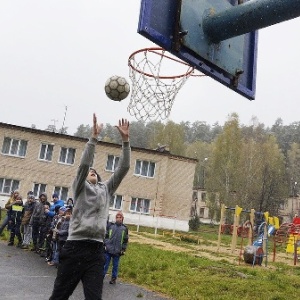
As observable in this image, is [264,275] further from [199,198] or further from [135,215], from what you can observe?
[199,198]

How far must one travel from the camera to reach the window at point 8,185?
96.4 ft

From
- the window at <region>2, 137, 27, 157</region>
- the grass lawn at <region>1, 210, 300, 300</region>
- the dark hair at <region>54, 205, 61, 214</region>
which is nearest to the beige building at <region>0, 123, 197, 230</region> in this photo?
the window at <region>2, 137, 27, 157</region>

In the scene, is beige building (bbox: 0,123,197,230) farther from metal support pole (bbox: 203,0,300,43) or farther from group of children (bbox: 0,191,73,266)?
metal support pole (bbox: 203,0,300,43)

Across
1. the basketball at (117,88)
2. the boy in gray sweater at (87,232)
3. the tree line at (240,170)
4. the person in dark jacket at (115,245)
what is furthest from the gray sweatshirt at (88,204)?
the tree line at (240,170)

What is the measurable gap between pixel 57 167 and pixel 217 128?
108 m

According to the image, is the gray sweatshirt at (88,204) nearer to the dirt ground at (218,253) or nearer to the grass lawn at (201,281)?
the grass lawn at (201,281)

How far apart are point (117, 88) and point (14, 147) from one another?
24984 mm

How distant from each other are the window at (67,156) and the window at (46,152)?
80cm

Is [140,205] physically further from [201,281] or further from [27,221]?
[201,281]

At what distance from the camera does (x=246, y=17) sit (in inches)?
163

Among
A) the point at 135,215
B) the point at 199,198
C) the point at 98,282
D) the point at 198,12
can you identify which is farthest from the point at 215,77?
the point at 199,198

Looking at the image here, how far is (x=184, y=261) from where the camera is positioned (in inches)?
486

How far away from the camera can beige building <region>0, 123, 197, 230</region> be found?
2984 centimetres

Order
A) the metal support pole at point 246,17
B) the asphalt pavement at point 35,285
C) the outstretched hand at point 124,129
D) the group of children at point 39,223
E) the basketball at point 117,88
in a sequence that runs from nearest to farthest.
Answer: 1. the metal support pole at point 246,17
2. the outstretched hand at point 124,129
3. the basketball at point 117,88
4. the asphalt pavement at point 35,285
5. the group of children at point 39,223
